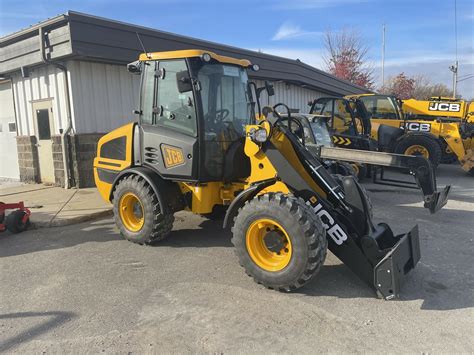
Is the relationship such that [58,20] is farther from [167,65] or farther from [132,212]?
[132,212]

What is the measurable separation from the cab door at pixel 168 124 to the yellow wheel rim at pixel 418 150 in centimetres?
907

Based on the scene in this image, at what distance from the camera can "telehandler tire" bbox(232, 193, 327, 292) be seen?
372 cm

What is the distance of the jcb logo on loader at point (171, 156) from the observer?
502cm

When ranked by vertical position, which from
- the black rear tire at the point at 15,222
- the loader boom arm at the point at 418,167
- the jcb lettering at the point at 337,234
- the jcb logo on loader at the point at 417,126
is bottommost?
the black rear tire at the point at 15,222

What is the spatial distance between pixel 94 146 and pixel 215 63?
4953mm

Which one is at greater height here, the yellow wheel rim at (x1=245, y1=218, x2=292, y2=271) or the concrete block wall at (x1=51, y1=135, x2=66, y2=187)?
the concrete block wall at (x1=51, y1=135, x2=66, y2=187)

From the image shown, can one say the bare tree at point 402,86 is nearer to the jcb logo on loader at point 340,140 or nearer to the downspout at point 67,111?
the jcb logo on loader at point 340,140

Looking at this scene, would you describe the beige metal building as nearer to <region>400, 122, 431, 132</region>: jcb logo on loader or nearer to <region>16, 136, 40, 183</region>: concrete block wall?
<region>16, 136, 40, 183</region>: concrete block wall

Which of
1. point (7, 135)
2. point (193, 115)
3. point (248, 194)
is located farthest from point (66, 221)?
point (7, 135)

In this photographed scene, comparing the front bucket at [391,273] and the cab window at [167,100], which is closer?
the front bucket at [391,273]

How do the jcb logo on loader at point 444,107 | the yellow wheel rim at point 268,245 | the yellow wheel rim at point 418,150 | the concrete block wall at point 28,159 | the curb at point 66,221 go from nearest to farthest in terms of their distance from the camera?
1. the yellow wheel rim at point 268,245
2. the curb at point 66,221
3. the concrete block wall at point 28,159
4. the yellow wheel rim at point 418,150
5. the jcb logo on loader at point 444,107

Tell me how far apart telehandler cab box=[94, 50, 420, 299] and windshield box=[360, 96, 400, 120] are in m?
9.31

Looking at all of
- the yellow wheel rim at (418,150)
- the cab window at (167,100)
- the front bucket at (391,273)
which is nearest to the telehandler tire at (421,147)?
the yellow wheel rim at (418,150)


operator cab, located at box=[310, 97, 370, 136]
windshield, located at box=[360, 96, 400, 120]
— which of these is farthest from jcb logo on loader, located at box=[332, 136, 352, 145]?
windshield, located at box=[360, 96, 400, 120]
